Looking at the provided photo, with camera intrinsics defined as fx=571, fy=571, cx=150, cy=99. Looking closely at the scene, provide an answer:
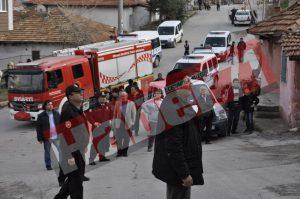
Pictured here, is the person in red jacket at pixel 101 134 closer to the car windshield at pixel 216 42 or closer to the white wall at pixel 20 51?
the white wall at pixel 20 51

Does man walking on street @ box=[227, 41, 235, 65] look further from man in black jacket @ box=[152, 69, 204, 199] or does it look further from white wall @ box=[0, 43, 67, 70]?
man in black jacket @ box=[152, 69, 204, 199]

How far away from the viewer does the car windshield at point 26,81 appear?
20844mm

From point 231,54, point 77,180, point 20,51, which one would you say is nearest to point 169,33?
point 231,54

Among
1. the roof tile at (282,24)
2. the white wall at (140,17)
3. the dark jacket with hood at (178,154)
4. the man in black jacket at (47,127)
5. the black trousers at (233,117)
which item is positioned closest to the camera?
the dark jacket with hood at (178,154)

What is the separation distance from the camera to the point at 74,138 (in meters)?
8.09

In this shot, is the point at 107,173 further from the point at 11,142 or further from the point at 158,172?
the point at 11,142

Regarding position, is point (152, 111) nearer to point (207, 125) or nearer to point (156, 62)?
point (207, 125)

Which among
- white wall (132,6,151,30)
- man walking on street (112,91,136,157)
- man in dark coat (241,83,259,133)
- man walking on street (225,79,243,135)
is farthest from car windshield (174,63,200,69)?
white wall (132,6,151,30)

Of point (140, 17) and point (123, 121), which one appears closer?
point (123, 121)

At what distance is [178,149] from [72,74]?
16224 millimetres

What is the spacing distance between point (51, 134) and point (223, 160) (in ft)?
13.1

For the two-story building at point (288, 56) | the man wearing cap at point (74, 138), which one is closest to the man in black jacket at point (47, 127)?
the man wearing cap at point (74, 138)

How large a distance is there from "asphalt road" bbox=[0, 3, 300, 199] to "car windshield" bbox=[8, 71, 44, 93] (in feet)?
9.51

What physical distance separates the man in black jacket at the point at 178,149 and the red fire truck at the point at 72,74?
47.1 ft
